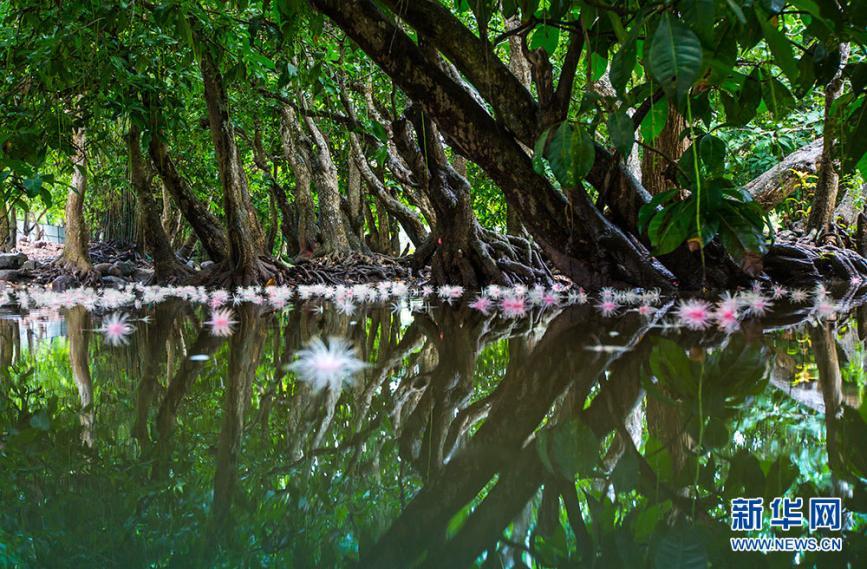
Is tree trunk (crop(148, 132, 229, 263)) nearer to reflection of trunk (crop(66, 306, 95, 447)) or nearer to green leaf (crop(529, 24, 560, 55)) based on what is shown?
reflection of trunk (crop(66, 306, 95, 447))

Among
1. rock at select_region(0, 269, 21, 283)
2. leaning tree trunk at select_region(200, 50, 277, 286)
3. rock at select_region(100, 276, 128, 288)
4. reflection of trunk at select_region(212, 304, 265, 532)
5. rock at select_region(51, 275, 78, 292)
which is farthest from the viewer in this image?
rock at select_region(0, 269, 21, 283)

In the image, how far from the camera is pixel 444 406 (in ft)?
3.37

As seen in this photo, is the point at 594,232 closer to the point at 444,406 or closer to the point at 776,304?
the point at 776,304

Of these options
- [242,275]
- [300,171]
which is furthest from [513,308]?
[300,171]

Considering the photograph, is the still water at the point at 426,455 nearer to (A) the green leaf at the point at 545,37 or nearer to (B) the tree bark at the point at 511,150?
(A) the green leaf at the point at 545,37

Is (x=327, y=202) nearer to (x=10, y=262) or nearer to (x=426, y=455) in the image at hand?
(x=10, y=262)

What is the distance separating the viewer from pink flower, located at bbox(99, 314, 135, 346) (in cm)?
198

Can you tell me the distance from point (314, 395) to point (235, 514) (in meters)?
0.49

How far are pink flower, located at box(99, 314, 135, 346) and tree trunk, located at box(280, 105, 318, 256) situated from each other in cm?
716

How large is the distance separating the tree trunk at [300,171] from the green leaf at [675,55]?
8.59m

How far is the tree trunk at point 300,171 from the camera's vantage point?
9.48 meters

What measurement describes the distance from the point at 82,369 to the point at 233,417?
0.69 m

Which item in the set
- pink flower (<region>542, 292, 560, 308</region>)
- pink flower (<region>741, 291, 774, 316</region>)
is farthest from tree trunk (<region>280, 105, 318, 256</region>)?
pink flower (<region>741, 291, 774, 316</region>)

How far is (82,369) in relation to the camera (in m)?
1.42
